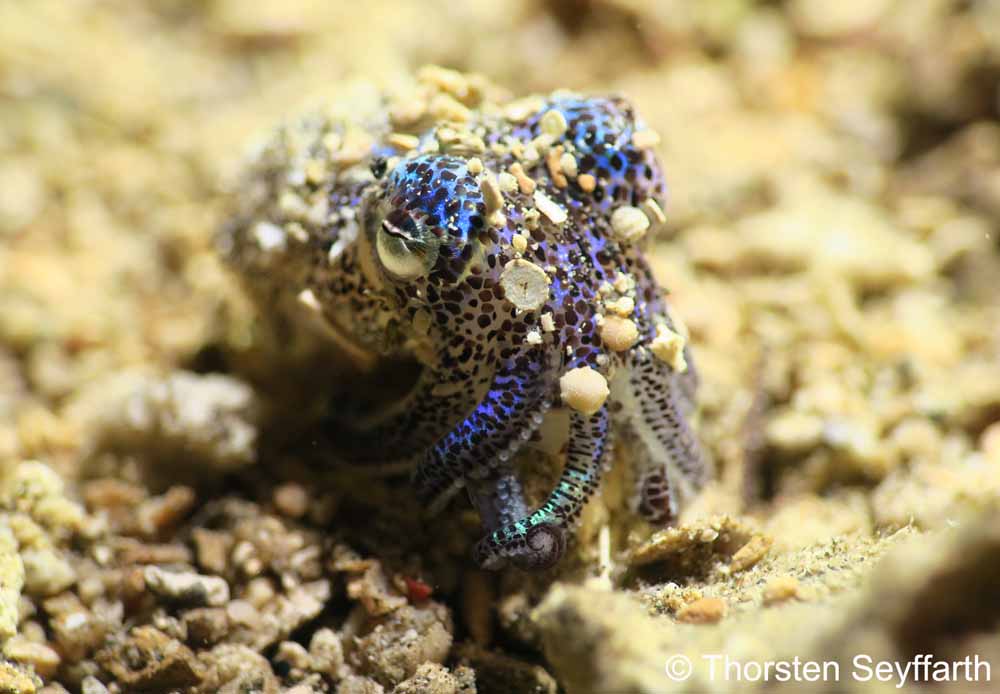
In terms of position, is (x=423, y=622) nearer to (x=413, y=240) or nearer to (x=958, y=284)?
(x=413, y=240)

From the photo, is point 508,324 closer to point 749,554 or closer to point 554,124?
point 554,124

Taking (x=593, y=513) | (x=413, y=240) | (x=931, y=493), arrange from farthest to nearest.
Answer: (x=931, y=493)
(x=593, y=513)
(x=413, y=240)

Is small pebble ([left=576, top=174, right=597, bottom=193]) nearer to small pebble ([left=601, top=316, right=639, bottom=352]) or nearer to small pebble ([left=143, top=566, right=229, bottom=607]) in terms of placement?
small pebble ([left=601, top=316, right=639, bottom=352])

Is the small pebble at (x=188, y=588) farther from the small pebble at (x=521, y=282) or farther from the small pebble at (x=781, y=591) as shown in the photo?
the small pebble at (x=781, y=591)

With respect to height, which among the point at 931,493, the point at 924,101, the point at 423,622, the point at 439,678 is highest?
the point at 924,101


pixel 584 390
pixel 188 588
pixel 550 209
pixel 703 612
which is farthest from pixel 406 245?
pixel 188 588

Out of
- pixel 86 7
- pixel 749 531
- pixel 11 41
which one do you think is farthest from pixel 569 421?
pixel 86 7

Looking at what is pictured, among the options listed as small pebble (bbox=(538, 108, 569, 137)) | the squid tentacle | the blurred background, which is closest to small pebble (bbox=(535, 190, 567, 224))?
small pebble (bbox=(538, 108, 569, 137))

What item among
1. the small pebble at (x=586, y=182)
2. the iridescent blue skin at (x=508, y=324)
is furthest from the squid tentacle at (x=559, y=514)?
the small pebble at (x=586, y=182)
